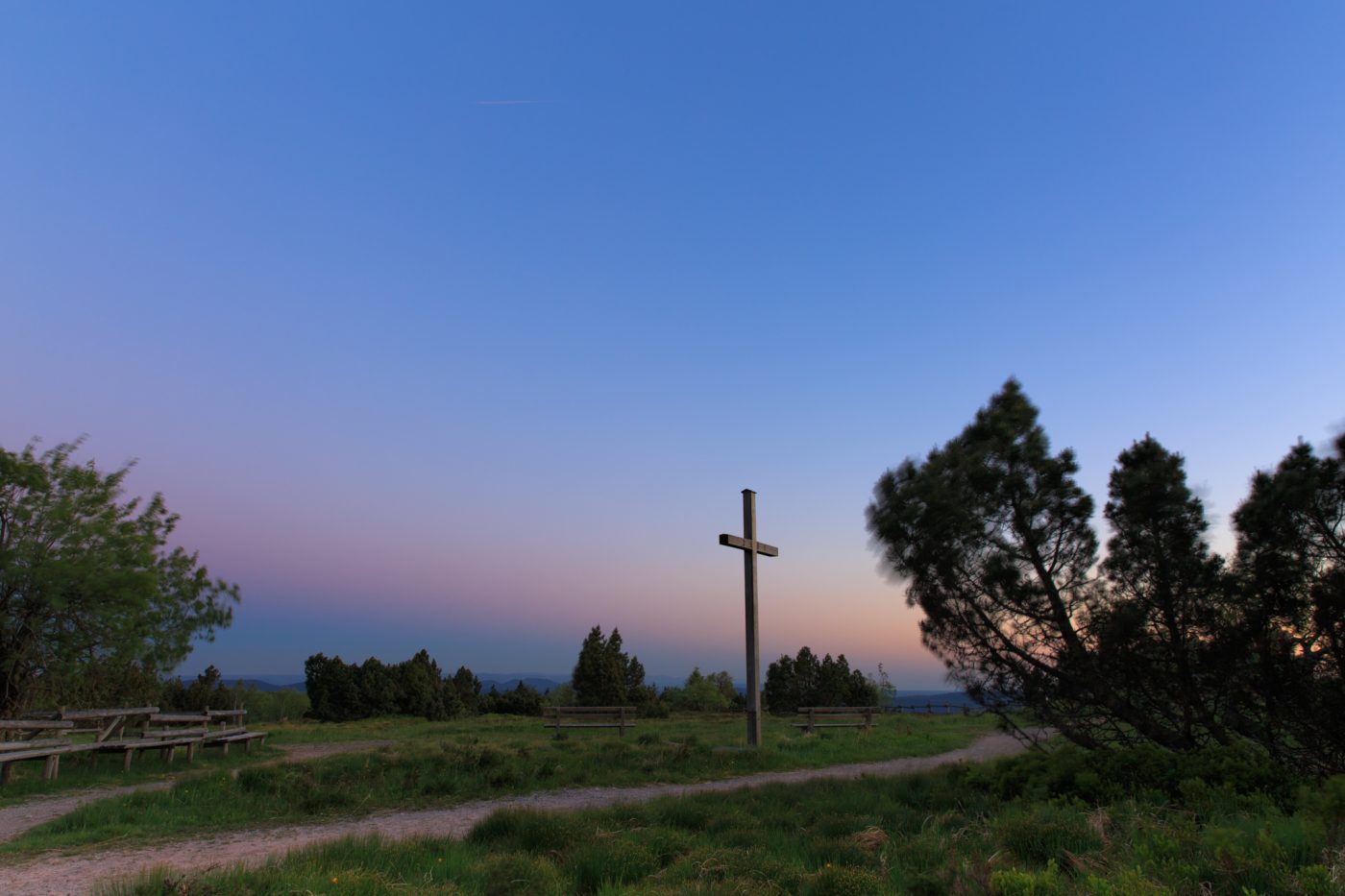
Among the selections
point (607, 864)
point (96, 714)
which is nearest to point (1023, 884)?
point (607, 864)

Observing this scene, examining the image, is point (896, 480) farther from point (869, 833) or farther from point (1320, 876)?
point (1320, 876)

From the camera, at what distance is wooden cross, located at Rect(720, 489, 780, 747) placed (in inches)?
623

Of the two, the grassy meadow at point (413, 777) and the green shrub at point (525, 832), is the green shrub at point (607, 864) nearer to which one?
the green shrub at point (525, 832)

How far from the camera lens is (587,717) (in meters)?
23.9

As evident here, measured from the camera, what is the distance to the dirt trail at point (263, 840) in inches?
239

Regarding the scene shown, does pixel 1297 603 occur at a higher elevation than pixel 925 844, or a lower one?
higher

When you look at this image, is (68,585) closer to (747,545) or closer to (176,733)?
(176,733)

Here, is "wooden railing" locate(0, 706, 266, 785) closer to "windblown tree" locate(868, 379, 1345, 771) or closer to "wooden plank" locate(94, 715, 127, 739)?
"wooden plank" locate(94, 715, 127, 739)

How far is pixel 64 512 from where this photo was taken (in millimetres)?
15211

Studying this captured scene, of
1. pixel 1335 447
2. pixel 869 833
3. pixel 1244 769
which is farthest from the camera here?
pixel 1335 447

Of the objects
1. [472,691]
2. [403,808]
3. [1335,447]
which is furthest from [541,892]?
[472,691]

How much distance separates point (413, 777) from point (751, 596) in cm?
725

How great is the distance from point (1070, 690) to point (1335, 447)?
12.9 feet

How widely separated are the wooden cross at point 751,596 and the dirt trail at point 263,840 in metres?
3.10
